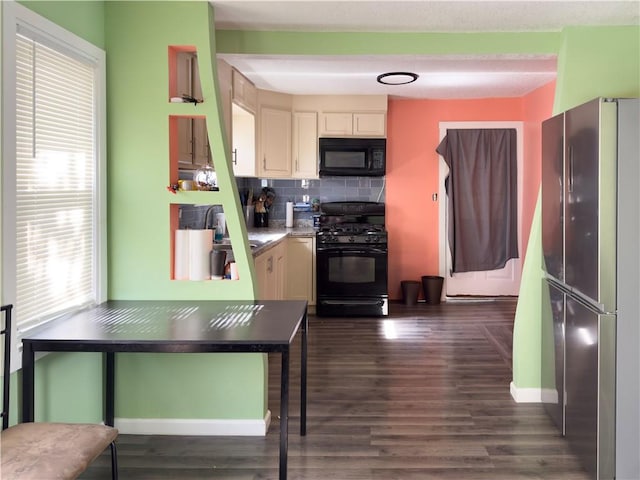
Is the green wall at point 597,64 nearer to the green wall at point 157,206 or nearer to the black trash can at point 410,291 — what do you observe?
the green wall at point 157,206

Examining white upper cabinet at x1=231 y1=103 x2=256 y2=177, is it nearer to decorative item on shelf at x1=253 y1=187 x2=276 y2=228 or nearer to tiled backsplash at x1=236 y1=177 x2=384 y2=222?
decorative item on shelf at x1=253 y1=187 x2=276 y2=228

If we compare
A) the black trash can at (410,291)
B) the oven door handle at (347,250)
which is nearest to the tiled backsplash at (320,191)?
the oven door handle at (347,250)

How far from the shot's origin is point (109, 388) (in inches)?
117

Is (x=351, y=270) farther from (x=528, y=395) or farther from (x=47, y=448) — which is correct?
(x=47, y=448)

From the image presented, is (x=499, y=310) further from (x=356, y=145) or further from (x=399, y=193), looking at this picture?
(x=356, y=145)

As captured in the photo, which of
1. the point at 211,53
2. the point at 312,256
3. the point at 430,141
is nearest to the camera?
the point at 211,53

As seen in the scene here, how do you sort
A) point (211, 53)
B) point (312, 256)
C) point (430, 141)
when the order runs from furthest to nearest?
point (430, 141) < point (312, 256) < point (211, 53)

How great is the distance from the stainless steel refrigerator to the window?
2202 millimetres

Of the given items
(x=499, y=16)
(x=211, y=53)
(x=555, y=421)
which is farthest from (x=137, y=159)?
(x=555, y=421)

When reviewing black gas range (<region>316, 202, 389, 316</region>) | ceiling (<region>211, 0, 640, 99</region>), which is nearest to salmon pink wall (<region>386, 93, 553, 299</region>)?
black gas range (<region>316, 202, 389, 316</region>)

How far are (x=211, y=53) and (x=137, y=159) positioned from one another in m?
0.64

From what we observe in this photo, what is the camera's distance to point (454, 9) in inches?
118

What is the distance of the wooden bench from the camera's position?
1.68 metres

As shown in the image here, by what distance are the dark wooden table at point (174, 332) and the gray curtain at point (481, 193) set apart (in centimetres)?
417
